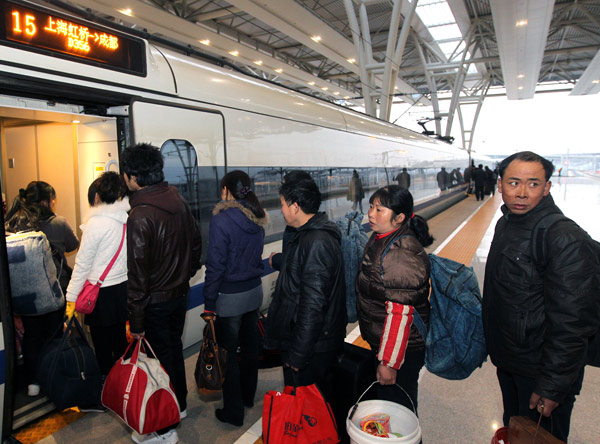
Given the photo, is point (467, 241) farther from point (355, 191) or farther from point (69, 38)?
point (69, 38)

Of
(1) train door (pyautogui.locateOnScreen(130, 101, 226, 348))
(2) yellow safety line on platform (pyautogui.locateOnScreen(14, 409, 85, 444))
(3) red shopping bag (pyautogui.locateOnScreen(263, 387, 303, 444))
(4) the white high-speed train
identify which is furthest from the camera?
(1) train door (pyautogui.locateOnScreen(130, 101, 226, 348))

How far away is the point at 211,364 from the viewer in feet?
8.50

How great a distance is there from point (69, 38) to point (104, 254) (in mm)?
1319

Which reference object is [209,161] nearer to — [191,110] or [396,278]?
[191,110]

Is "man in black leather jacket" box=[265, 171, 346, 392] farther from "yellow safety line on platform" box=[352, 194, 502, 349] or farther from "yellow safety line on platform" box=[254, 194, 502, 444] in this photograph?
"yellow safety line on platform" box=[254, 194, 502, 444]

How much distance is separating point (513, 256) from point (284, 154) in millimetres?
3019

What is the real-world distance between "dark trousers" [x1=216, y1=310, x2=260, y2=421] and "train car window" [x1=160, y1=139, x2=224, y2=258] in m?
0.87

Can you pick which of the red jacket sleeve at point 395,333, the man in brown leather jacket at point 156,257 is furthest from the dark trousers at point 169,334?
the red jacket sleeve at point 395,333

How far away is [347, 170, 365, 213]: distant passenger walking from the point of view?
21.3 ft

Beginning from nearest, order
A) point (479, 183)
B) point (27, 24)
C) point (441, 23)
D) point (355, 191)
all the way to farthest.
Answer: point (27, 24), point (355, 191), point (441, 23), point (479, 183)

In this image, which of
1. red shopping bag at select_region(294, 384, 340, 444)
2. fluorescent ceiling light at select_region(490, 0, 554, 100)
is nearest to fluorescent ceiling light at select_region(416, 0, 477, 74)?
fluorescent ceiling light at select_region(490, 0, 554, 100)

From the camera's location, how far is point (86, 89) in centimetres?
243

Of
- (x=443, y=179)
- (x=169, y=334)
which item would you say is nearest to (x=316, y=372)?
(x=169, y=334)

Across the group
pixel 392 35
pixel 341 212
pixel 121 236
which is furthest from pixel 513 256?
pixel 392 35
